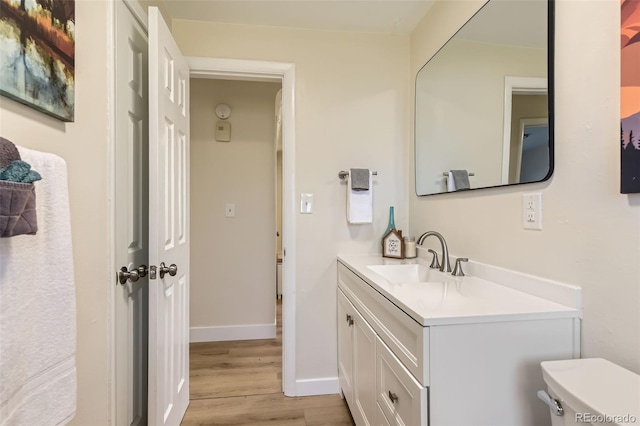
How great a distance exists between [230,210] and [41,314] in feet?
6.77

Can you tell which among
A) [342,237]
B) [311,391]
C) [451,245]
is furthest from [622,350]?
[311,391]

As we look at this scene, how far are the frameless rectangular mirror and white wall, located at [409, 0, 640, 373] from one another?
2.3 inches

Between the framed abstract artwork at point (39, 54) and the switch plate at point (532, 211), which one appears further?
the switch plate at point (532, 211)

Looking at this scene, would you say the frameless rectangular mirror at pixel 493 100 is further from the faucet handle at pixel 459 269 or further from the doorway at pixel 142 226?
the doorway at pixel 142 226

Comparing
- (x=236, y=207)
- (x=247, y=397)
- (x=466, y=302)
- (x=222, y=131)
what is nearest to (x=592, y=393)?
(x=466, y=302)

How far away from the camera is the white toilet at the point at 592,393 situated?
60 cm

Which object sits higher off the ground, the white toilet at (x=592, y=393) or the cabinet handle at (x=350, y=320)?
the white toilet at (x=592, y=393)

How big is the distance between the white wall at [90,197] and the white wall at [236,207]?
1.55 metres

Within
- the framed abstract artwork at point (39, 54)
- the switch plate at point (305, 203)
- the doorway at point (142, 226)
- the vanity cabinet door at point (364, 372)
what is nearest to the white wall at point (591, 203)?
the vanity cabinet door at point (364, 372)

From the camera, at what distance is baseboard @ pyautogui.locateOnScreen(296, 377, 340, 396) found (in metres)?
1.99

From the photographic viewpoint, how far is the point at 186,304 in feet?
5.96

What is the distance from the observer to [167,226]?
148cm

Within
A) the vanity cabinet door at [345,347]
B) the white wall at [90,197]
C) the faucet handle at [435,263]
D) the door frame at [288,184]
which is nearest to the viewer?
the white wall at [90,197]

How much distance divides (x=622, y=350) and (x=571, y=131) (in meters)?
0.64
